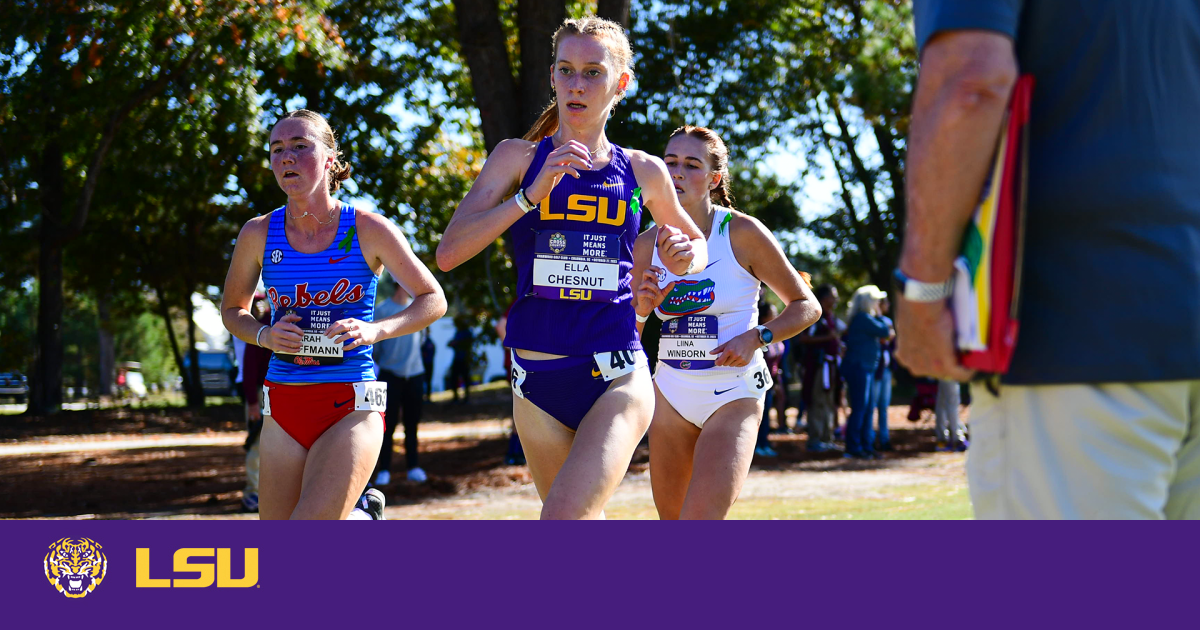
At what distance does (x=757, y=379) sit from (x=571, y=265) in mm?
1321

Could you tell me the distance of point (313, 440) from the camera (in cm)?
442

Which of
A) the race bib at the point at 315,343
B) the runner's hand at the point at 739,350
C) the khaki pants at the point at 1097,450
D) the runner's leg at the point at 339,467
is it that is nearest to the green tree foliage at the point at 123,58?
the race bib at the point at 315,343

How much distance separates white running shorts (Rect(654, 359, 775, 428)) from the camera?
4.82m

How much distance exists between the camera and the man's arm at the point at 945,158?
1992mm

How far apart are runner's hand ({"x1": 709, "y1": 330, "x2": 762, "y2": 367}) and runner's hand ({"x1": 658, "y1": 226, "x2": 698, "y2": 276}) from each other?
771 millimetres

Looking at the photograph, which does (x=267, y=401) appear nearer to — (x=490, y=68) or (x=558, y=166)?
(x=558, y=166)

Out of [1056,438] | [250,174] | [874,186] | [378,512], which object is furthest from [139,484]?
[874,186]

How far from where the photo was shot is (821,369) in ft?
49.5

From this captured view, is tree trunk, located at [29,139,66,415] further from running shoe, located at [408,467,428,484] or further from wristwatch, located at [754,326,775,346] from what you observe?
wristwatch, located at [754,326,775,346]

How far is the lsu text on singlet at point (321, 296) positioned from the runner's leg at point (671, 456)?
1.32 m

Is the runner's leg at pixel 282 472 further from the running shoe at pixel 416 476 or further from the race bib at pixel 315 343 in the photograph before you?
the running shoe at pixel 416 476
